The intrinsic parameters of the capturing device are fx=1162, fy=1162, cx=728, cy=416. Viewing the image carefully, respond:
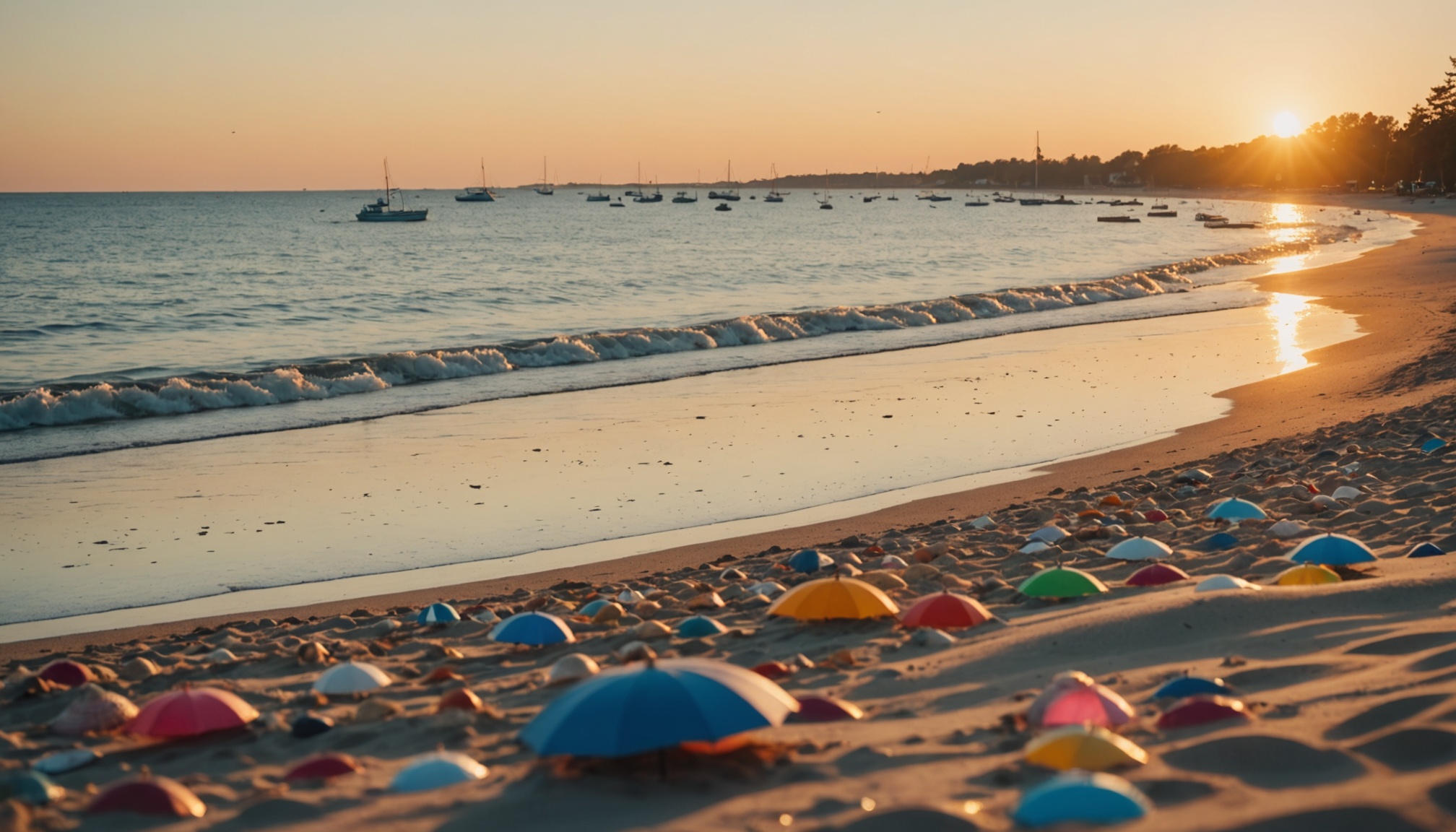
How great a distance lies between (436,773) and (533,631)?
2539 millimetres

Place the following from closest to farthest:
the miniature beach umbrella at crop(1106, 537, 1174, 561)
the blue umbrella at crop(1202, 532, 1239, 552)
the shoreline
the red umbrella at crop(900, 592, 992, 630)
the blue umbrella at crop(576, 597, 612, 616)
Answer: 1. the red umbrella at crop(900, 592, 992, 630)
2. the blue umbrella at crop(576, 597, 612, 616)
3. the miniature beach umbrella at crop(1106, 537, 1174, 561)
4. the blue umbrella at crop(1202, 532, 1239, 552)
5. the shoreline

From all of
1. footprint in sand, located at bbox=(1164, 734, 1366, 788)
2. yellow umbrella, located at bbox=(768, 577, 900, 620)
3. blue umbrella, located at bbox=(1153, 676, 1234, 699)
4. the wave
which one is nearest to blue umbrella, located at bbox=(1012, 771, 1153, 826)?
footprint in sand, located at bbox=(1164, 734, 1366, 788)

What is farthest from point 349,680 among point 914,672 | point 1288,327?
point 1288,327

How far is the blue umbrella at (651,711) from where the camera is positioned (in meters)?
4.62

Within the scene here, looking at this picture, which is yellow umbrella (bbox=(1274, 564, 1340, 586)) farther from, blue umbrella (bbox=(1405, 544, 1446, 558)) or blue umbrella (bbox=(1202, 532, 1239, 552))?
blue umbrella (bbox=(1202, 532, 1239, 552))

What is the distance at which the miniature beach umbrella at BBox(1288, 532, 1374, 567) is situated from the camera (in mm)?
7621

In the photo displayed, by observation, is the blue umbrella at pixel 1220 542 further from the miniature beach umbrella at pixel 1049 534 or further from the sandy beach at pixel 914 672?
the miniature beach umbrella at pixel 1049 534

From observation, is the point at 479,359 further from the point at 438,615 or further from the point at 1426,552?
the point at 1426,552

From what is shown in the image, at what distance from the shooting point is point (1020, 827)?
4055 millimetres

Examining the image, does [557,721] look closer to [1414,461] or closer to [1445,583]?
[1445,583]

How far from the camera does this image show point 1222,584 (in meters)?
7.23

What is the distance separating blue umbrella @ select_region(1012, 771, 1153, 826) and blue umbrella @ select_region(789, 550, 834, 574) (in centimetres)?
515

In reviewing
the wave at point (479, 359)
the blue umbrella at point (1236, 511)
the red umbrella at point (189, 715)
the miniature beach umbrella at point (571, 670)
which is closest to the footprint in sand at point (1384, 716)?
the miniature beach umbrella at point (571, 670)

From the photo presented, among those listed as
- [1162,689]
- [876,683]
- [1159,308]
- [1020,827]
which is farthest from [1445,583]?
[1159,308]
